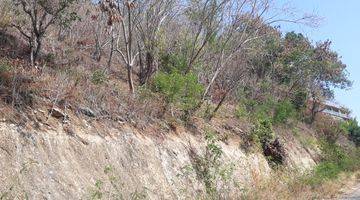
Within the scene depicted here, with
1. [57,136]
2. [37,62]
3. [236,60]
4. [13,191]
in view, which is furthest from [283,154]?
[13,191]

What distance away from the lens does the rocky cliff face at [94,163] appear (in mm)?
8414

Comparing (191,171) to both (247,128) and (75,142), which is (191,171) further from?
(247,128)

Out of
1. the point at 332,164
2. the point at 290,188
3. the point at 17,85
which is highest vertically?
the point at 17,85

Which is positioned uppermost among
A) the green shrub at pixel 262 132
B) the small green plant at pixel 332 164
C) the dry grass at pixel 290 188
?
the green shrub at pixel 262 132

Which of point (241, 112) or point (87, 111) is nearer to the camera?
point (87, 111)

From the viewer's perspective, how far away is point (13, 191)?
786cm

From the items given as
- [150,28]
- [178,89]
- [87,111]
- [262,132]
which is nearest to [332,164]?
[262,132]

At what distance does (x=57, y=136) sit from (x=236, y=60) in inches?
626

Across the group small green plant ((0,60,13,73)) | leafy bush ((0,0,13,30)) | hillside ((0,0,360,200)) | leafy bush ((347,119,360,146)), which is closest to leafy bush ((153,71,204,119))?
hillside ((0,0,360,200))

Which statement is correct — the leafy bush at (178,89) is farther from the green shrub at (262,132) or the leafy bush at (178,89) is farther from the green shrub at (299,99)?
the green shrub at (299,99)

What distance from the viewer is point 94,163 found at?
394 inches

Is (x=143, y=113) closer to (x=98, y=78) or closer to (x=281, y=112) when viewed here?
(x=98, y=78)

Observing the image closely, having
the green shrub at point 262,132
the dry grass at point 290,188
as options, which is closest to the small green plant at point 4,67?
the dry grass at point 290,188

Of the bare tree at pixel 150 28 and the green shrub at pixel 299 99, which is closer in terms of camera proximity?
the bare tree at pixel 150 28
